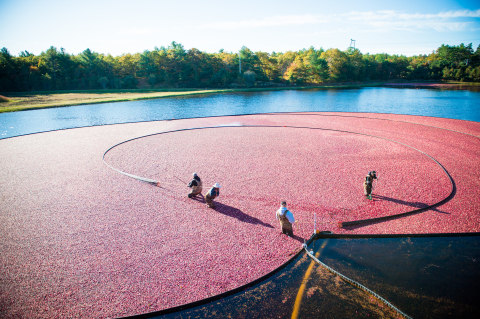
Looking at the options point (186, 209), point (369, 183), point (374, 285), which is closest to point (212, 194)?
point (186, 209)

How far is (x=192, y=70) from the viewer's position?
→ 91.4 meters

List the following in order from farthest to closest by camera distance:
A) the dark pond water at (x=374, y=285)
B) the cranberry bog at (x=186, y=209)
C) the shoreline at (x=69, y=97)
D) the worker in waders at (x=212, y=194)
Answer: the shoreline at (x=69, y=97), the worker in waders at (x=212, y=194), the cranberry bog at (x=186, y=209), the dark pond water at (x=374, y=285)

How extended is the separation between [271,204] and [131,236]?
18.7ft

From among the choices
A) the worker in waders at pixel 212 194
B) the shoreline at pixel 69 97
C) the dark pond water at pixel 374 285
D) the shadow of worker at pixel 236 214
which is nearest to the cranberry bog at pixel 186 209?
the shadow of worker at pixel 236 214

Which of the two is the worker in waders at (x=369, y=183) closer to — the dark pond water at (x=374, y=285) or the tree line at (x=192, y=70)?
the dark pond water at (x=374, y=285)

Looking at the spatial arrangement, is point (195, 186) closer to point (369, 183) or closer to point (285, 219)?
point (285, 219)

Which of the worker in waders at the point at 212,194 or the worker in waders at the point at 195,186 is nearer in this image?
the worker in waders at the point at 212,194

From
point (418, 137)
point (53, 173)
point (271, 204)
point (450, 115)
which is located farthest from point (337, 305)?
point (450, 115)

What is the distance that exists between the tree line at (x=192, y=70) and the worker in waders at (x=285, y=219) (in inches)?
3330

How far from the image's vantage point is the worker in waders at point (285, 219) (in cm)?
805

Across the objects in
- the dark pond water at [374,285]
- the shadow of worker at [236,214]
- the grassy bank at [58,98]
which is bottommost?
the dark pond water at [374,285]

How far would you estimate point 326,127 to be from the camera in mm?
25719

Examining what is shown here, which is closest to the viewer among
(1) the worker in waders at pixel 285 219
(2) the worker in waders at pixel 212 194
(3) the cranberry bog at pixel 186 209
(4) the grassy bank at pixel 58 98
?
(3) the cranberry bog at pixel 186 209

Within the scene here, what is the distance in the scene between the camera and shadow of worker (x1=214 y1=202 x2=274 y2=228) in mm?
9305
